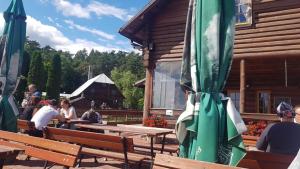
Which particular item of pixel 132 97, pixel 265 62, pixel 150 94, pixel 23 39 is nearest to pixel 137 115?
pixel 150 94

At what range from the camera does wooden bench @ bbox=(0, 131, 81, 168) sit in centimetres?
465

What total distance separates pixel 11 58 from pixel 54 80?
4071 cm

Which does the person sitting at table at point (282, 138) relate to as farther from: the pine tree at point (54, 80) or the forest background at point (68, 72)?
the pine tree at point (54, 80)

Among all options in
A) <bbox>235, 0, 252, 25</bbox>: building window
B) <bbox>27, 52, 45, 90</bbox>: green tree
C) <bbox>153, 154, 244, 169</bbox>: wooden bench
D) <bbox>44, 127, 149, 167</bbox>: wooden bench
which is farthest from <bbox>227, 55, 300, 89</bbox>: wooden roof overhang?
<bbox>27, 52, 45, 90</bbox>: green tree

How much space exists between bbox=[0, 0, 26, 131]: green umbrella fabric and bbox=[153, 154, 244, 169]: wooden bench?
15.3ft

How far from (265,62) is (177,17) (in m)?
3.81

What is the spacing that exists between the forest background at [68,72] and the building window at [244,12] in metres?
7.57

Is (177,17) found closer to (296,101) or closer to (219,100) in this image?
(296,101)

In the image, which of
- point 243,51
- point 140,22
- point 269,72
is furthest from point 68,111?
point 269,72

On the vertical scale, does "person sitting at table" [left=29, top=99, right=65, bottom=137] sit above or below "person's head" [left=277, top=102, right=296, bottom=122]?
below

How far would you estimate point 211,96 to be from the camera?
149 inches

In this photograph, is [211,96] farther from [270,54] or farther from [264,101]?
[264,101]

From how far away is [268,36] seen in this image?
11.3m

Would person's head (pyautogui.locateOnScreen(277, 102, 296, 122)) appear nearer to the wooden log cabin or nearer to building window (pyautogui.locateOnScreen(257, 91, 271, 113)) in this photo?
the wooden log cabin
